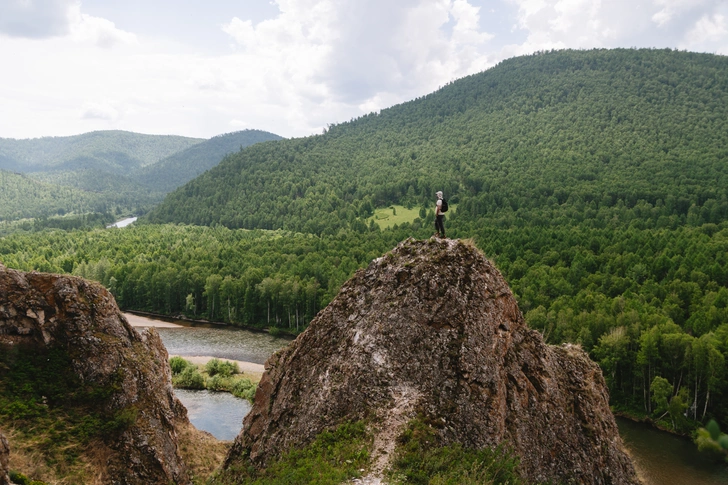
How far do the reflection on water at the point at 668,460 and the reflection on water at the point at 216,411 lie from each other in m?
34.2

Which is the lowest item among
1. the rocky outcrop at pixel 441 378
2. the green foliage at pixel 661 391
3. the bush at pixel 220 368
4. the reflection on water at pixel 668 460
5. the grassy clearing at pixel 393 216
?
the reflection on water at pixel 668 460

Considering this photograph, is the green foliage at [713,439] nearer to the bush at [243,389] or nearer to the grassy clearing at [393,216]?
the bush at [243,389]

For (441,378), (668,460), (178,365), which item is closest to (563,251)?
(668,460)

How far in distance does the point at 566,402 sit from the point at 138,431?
20.8 metres

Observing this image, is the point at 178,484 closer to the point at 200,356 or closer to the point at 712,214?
the point at 200,356

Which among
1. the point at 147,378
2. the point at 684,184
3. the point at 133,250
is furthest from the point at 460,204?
the point at 147,378

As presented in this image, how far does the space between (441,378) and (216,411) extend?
40.1 metres

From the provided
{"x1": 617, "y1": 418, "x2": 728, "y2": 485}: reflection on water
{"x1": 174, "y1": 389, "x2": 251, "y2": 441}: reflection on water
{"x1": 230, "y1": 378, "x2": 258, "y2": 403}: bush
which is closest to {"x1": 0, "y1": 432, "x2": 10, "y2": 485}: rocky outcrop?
{"x1": 174, "y1": 389, "x2": 251, "y2": 441}: reflection on water

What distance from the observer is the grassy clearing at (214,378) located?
5584cm

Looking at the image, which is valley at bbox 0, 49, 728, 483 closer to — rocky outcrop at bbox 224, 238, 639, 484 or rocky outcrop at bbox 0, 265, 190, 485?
rocky outcrop at bbox 224, 238, 639, 484

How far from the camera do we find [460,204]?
158m

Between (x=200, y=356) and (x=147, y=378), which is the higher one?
(x=147, y=378)

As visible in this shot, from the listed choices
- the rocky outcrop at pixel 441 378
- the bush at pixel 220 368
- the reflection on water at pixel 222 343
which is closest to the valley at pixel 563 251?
the reflection on water at pixel 222 343

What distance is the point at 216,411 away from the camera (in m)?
50.8
